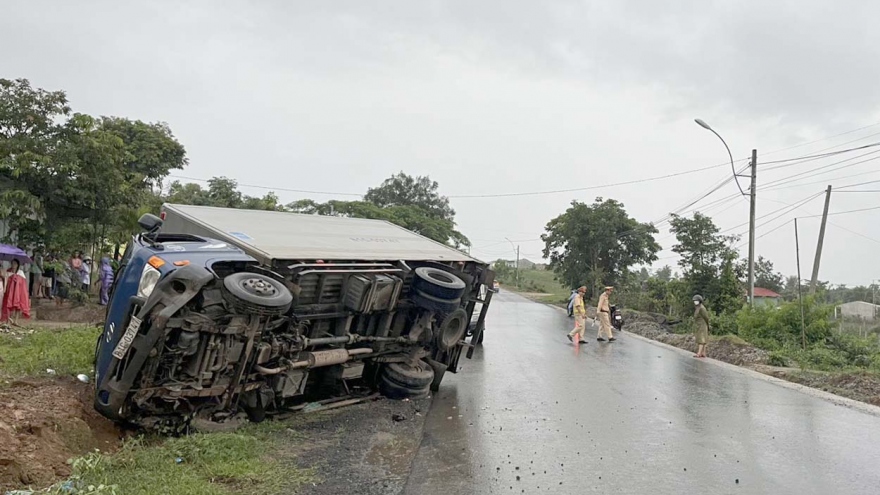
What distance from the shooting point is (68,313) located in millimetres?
15172

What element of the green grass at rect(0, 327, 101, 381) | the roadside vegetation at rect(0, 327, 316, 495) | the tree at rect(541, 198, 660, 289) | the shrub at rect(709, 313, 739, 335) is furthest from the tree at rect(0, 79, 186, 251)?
the tree at rect(541, 198, 660, 289)

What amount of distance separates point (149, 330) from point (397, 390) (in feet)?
11.6

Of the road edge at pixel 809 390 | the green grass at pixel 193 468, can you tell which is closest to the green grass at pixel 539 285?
the road edge at pixel 809 390

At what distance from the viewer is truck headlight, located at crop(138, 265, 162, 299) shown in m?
5.70

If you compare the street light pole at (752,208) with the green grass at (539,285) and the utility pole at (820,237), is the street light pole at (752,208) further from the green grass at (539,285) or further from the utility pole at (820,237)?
the green grass at (539,285)

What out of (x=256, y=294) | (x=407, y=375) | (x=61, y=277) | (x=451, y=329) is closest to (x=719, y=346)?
(x=451, y=329)

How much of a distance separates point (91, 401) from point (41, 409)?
2.56 feet

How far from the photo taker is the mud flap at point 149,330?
535 centimetres

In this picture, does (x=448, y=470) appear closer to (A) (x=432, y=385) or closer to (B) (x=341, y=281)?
(B) (x=341, y=281)

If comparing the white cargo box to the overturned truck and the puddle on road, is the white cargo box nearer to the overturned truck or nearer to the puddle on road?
the overturned truck

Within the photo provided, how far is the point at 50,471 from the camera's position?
463 centimetres

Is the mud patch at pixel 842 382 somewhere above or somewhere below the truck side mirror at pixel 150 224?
below

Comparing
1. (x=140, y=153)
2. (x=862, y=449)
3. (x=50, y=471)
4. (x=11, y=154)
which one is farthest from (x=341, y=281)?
(x=140, y=153)

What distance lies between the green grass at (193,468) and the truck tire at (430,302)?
8.45 feet
